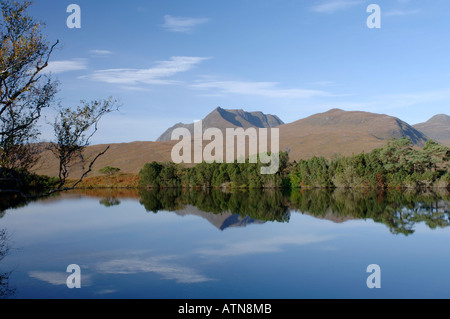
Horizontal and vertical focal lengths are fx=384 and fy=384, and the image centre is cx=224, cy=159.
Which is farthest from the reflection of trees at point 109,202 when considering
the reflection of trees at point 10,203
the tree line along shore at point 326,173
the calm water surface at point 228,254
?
the tree line along shore at point 326,173

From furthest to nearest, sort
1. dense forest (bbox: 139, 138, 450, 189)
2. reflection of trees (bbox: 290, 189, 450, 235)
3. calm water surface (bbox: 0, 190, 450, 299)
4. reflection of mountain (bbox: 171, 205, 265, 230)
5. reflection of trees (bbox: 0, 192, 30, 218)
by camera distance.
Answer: dense forest (bbox: 139, 138, 450, 189)
reflection of trees (bbox: 0, 192, 30, 218)
reflection of mountain (bbox: 171, 205, 265, 230)
reflection of trees (bbox: 290, 189, 450, 235)
calm water surface (bbox: 0, 190, 450, 299)

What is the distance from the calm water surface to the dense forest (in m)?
25.7

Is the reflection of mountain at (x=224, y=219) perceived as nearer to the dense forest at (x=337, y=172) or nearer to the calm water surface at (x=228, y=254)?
the calm water surface at (x=228, y=254)

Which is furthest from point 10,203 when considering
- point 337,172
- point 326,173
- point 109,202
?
point 337,172

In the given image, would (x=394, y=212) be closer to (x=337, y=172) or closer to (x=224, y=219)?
(x=224, y=219)

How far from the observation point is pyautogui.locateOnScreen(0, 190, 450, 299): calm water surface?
32.2 feet

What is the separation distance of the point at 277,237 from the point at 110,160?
107452 mm

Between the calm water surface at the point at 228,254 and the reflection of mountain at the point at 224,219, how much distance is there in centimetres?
8

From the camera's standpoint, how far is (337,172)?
173 ft

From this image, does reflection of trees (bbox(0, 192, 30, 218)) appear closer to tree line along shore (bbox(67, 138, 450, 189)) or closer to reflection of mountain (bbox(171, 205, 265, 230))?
reflection of mountain (bbox(171, 205, 265, 230))

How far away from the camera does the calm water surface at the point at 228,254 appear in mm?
9820

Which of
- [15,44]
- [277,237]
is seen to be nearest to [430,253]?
[277,237]

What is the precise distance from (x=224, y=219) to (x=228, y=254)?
30.5 feet

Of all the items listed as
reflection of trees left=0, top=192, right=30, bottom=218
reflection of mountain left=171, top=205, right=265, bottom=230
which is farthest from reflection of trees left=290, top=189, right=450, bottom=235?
reflection of trees left=0, top=192, right=30, bottom=218
